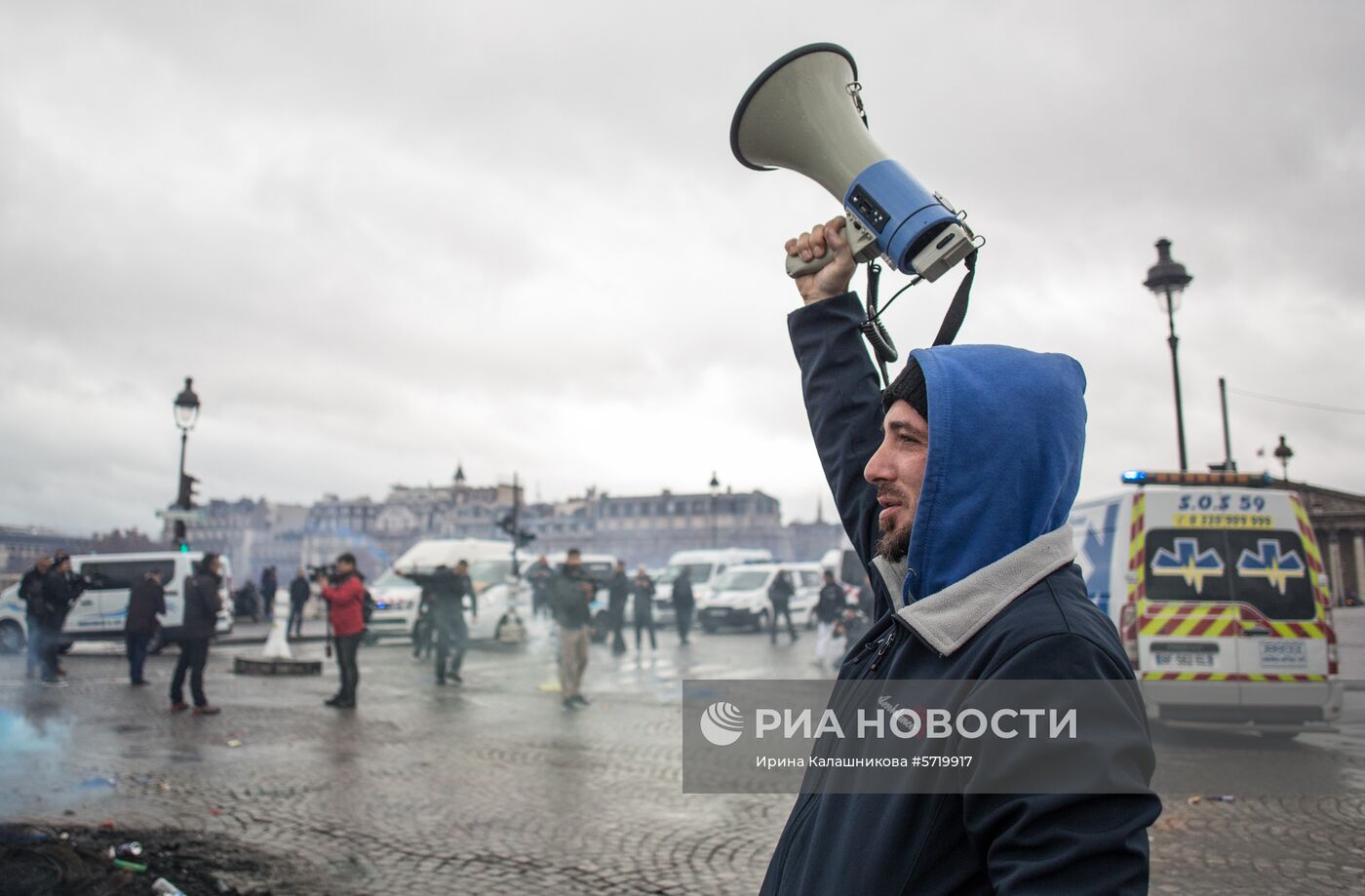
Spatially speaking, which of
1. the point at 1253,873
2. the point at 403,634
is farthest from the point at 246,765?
the point at 403,634

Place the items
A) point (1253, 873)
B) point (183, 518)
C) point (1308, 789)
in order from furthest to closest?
1. point (183, 518)
2. point (1308, 789)
3. point (1253, 873)

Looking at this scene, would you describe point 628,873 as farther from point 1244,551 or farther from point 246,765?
point 1244,551

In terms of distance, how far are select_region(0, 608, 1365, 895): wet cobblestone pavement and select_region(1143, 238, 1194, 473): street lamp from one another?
394 centimetres

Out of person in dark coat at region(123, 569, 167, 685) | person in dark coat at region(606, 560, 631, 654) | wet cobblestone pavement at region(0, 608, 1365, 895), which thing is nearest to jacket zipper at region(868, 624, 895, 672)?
wet cobblestone pavement at region(0, 608, 1365, 895)

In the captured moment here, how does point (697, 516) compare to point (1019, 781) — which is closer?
point (1019, 781)

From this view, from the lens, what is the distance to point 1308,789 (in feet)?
22.1

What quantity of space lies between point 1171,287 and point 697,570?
19714 millimetres

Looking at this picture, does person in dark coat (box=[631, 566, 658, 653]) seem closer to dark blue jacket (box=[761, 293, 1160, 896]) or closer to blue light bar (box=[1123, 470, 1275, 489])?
blue light bar (box=[1123, 470, 1275, 489])

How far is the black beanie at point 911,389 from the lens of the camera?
5.84ft

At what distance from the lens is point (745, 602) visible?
76.4ft

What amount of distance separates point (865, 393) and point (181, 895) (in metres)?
3.96

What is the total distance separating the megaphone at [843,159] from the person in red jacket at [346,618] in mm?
9977

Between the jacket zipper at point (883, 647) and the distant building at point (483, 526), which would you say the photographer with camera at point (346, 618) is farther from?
the distant building at point (483, 526)

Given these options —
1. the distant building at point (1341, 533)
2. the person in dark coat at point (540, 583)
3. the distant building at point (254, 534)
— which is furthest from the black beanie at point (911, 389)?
the distant building at point (254, 534)
